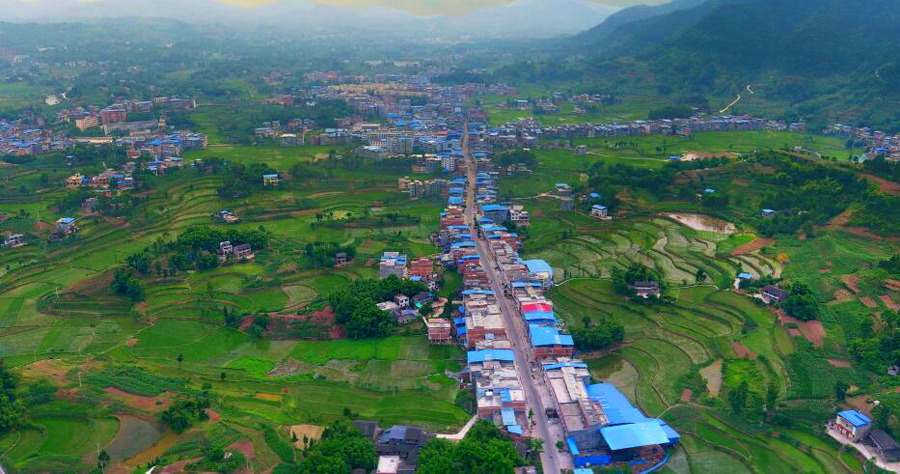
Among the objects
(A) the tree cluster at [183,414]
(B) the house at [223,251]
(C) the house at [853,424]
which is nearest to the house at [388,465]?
(A) the tree cluster at [183,414]

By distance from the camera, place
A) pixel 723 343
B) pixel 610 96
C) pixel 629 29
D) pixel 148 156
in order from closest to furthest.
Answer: pixel 723 343, pixel 148 156, pixel 610 96, pixel 629 29

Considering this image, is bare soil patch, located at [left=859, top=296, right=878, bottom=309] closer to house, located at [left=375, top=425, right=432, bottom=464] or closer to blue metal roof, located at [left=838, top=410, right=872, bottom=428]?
blue metal roof, located at [left=838, top=410, right=872, bottom=428]

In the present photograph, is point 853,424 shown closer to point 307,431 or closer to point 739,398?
point 739,398

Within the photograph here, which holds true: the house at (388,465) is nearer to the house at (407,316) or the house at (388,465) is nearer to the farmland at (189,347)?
the farmland at (189,347)

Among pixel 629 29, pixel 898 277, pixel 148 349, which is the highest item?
pixel 629 29

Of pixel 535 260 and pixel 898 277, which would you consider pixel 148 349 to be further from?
pixel 898 277

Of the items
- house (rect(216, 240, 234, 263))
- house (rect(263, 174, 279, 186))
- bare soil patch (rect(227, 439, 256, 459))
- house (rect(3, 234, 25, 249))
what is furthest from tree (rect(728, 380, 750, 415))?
house (rect(3, 234, 25, 249))

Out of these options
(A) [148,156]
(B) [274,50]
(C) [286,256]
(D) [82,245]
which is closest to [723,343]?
(C) [286,256]
